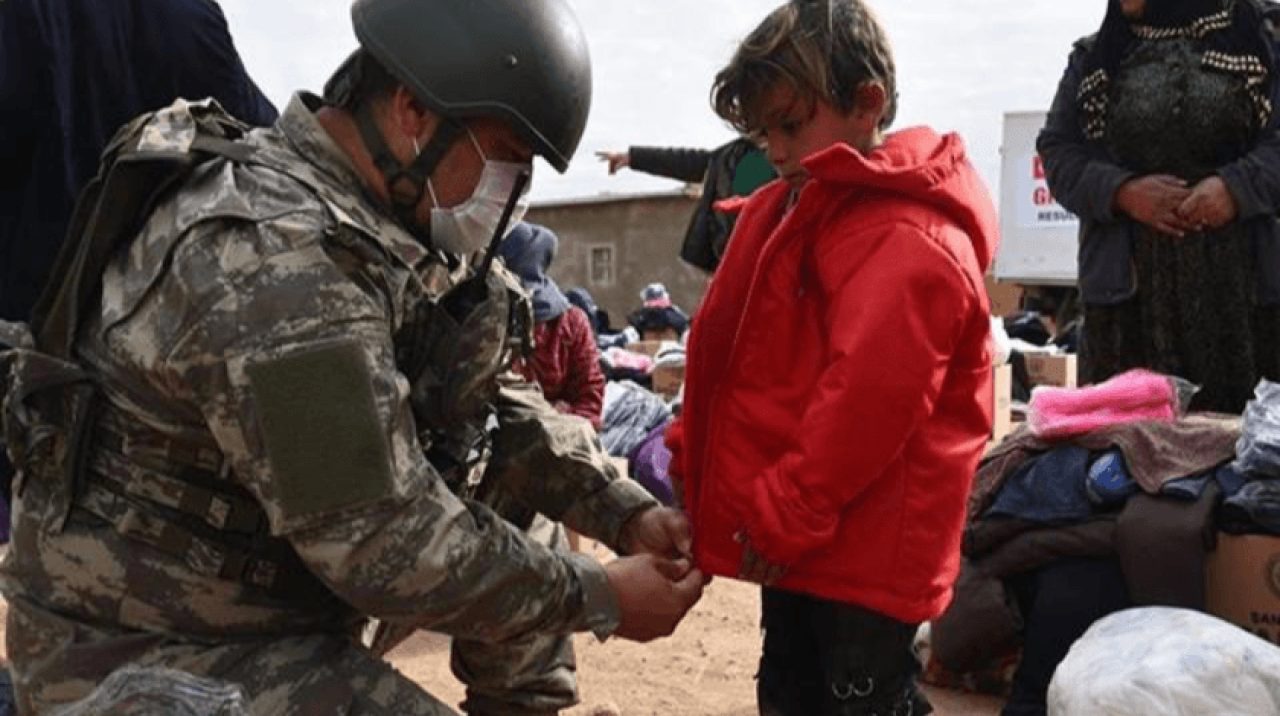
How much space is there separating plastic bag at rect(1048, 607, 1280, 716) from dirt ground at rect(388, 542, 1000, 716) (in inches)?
29.0

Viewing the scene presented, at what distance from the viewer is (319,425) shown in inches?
80.6

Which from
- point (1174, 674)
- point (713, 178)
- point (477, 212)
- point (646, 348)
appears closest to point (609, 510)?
point (477, 212)

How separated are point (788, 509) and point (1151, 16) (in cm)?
233

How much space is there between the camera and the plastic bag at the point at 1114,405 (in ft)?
12.9

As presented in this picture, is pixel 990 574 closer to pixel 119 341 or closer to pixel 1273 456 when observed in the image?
pixel 1273 456

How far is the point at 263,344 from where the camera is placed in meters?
2.05

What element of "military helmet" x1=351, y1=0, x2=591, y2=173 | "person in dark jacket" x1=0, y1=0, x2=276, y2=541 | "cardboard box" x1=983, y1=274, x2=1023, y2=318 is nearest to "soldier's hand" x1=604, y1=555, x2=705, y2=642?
"military helmet" x1=351, y1=0, x2=591, y2=173

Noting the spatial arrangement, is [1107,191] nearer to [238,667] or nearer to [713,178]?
[713,178]

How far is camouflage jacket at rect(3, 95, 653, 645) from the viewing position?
2061 mm

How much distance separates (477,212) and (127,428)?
64 cm

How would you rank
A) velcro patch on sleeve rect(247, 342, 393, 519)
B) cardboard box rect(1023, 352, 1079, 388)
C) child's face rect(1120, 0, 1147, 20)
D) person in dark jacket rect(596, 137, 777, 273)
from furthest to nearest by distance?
cardboard box rect(1023, 352, 1079, 388) → person in dark jacket rect(596, 137, 777, 273) → child's face rect(1120, 0, 1147, 20) → velcro patch on sleeve rect(247, 342, 393, 519)

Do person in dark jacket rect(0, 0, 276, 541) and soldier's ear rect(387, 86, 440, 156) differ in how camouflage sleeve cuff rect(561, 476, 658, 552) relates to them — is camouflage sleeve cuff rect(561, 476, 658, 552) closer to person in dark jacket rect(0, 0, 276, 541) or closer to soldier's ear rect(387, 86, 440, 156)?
soldier's ear rect(387, 86, 440, 156)

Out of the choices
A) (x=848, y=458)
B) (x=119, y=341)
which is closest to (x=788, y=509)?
(x=848, y=458)

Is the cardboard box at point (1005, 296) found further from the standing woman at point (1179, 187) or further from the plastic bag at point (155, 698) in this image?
the plastic bag at point (155, 698)
